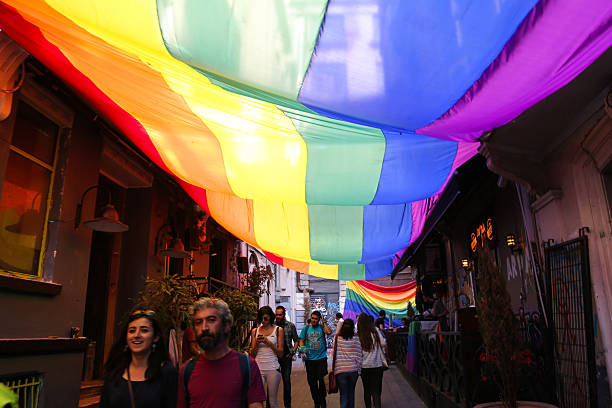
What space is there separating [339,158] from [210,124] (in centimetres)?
127

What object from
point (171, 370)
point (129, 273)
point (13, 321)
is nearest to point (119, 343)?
point (171, 370)

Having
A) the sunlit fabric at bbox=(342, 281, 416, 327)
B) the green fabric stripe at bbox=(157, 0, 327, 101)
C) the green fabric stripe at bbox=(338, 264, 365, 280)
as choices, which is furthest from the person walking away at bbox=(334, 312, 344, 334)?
the sunlit fabric at bbox=(342, 281, 416, 327)

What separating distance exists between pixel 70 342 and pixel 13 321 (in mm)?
825

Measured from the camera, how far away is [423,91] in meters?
2.87

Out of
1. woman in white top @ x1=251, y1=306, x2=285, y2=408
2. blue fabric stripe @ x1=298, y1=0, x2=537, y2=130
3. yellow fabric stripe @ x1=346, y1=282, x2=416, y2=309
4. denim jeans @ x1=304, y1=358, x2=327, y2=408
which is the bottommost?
denim jeans @ x1=304, y1=358, x2=327, y2=408

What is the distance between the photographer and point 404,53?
2580 mm

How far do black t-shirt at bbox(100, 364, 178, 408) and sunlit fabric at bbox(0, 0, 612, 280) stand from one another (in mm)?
1925

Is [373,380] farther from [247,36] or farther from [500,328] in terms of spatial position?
[247,36]

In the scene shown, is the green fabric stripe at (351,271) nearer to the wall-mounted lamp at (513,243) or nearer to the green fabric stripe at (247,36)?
the wall-mounted lamp at (513,243)

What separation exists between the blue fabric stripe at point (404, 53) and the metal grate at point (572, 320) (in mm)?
2798

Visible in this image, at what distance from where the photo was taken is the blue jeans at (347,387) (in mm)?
6135

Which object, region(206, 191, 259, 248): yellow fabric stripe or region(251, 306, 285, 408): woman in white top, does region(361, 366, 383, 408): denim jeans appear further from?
region(206, 191, 259, 248): yellow fabric stripe

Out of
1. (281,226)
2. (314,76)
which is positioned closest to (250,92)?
(314,76)

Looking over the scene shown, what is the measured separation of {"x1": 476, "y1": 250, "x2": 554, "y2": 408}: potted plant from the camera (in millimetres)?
4484
